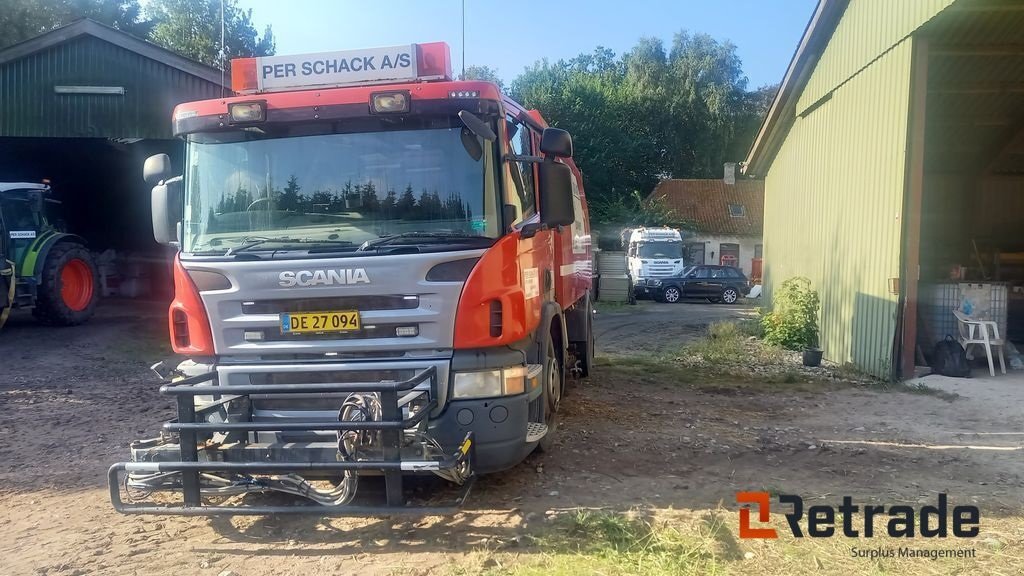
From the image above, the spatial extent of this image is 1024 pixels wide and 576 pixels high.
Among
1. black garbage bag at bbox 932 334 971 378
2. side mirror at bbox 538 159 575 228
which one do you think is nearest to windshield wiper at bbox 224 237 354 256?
side mirror at bbox 538 159 575 228

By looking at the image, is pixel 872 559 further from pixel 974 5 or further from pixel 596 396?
pixel 974 5

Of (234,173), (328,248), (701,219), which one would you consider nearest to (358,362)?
(328,248)

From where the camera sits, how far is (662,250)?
28125mm

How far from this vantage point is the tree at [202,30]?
124 feet

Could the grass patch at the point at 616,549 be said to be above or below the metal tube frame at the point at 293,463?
below

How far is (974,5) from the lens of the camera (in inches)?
313

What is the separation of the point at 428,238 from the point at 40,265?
10.6m

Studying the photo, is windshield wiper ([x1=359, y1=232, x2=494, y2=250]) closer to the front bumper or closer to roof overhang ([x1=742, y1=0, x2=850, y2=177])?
the front bumper

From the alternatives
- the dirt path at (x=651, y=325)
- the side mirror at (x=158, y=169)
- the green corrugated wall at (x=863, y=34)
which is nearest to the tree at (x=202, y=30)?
the dirt path at (x=651, y=325)

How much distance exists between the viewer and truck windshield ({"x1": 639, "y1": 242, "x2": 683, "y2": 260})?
28016 mm

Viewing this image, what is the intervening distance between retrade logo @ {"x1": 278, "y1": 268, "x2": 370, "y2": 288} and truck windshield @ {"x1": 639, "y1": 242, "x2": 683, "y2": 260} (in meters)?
24.5

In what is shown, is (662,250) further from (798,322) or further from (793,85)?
(798,322)

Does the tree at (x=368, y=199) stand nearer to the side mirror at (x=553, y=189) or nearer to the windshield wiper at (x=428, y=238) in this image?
the windshield wiper at (x=428, y=238)

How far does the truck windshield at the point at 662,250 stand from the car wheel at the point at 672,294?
1.55 meters
